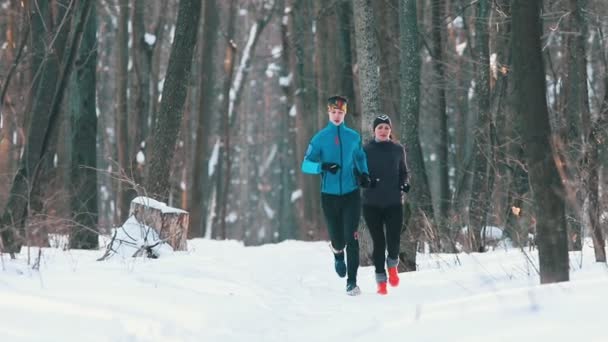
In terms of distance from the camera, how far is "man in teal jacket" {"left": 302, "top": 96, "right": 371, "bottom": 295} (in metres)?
9.55

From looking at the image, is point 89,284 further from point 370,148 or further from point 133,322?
point 370,148

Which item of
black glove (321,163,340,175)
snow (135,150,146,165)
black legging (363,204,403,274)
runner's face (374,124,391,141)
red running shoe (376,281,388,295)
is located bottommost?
red running shoe (376,281,388,295)

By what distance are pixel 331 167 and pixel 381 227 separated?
3.13ft

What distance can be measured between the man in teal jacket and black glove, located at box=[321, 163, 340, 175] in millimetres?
125

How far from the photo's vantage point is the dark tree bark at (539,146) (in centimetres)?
684

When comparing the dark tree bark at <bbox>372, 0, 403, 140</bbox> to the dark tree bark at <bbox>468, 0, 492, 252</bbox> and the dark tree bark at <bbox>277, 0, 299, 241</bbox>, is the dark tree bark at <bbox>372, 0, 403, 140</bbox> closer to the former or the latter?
the dark tree bark at <bbox>468, 0, 492, 252</bbox>

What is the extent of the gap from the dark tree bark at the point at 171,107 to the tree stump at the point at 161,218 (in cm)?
196

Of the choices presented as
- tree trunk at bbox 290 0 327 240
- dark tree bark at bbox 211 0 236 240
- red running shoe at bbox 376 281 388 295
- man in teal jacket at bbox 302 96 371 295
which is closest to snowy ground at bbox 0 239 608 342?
red running shoe at bbox 376 281 388 295

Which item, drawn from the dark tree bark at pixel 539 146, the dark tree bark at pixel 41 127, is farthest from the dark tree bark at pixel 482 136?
the dark tree bark at pixel 539 146

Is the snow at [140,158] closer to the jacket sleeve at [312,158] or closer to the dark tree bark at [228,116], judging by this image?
the dark tree bark at [228,116]

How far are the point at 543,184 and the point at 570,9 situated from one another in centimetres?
556

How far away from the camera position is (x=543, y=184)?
686cm

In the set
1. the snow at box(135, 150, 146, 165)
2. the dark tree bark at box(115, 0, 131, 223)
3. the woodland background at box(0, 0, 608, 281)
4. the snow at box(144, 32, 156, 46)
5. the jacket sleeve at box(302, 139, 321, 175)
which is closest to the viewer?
the woodland background at box(0, 0, 608, 281)

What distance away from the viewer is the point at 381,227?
9.66 meters
